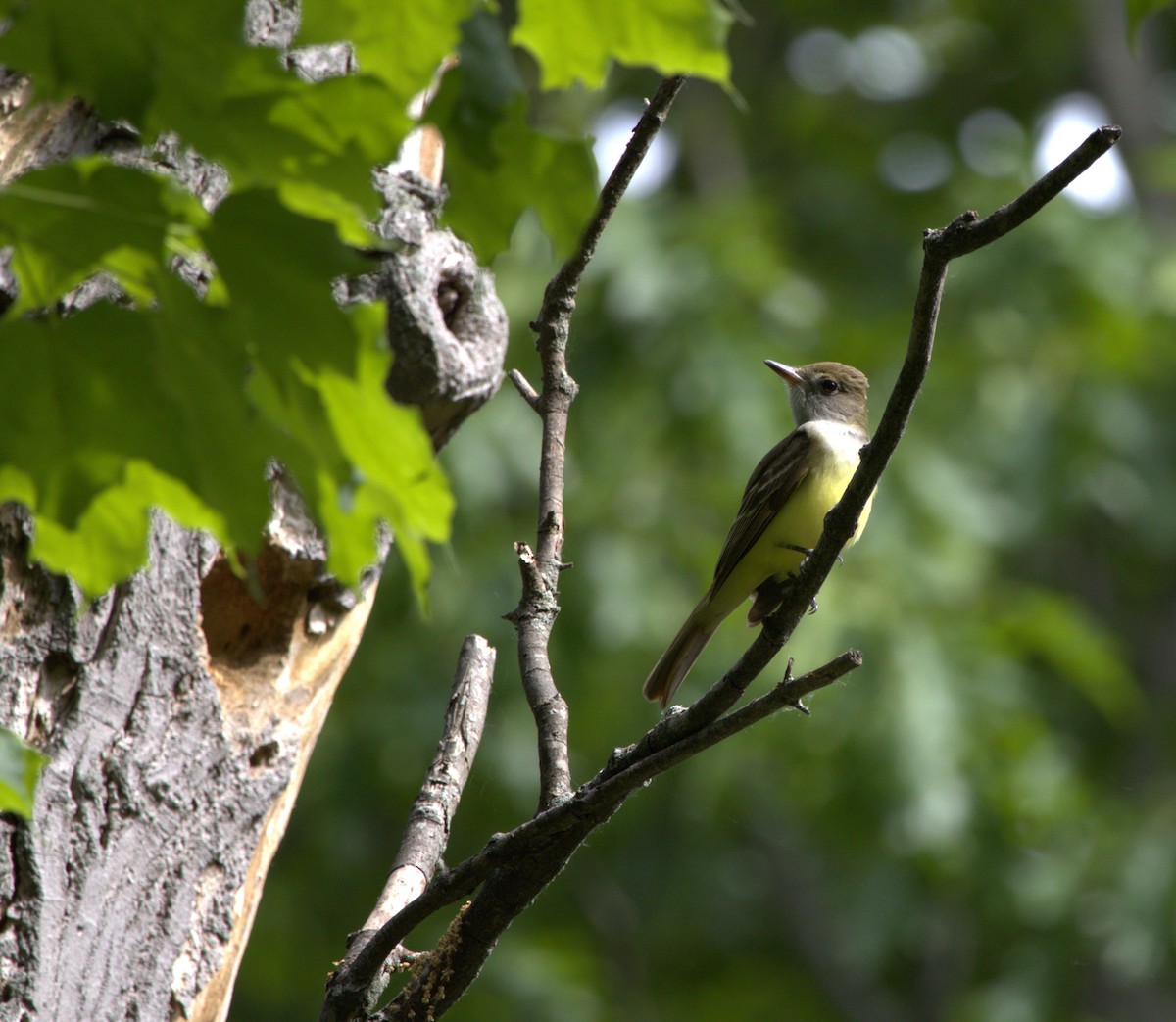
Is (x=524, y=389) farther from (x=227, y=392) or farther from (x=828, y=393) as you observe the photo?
(x=828, y=393)

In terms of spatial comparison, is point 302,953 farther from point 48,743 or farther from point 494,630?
point 48,743

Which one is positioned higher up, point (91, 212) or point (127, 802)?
point (91, 212)

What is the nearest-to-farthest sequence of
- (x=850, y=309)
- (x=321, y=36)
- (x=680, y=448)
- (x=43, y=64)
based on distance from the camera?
1. (x=43, y=64)
2. (x=321, y=36)
3. (x=680, y=448)
4. (x=850, y=309)

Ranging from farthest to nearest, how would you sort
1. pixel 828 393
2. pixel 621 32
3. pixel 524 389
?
pixel 828 393, pixel 524 389, pixel 621 32

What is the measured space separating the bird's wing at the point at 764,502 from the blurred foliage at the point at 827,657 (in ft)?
8.77

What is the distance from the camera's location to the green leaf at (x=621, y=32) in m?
1.71

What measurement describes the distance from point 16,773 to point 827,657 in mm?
6662

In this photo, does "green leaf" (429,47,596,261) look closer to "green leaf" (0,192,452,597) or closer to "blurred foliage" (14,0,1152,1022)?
"green leaf" (0,192,452,597)

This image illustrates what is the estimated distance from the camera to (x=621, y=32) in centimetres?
172

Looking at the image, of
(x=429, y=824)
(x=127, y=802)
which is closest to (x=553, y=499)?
(x=429, y=824)

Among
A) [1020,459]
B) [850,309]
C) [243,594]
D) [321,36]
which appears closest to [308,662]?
[243,594]

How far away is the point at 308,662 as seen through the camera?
11.4 ft

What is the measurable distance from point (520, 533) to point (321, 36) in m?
8.24

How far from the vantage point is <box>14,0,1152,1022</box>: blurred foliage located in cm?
938
